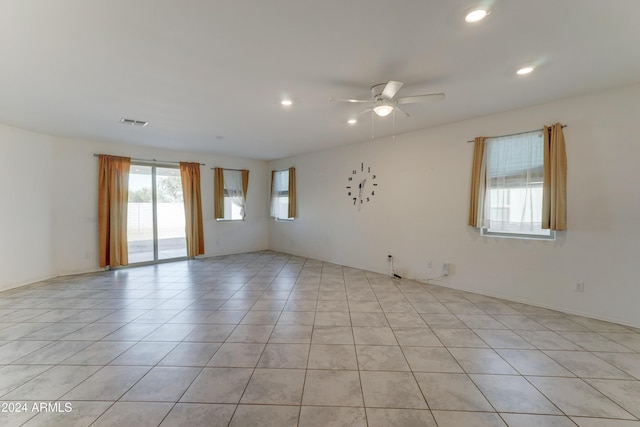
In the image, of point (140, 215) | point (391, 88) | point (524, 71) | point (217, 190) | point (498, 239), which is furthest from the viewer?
point (217, 190)

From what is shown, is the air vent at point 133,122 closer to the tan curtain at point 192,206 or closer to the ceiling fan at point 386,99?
the tan curtain at point 192,206

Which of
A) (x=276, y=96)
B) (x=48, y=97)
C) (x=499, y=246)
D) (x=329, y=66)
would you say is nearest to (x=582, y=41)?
(x=329, y=66)

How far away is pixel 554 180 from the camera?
3.29m

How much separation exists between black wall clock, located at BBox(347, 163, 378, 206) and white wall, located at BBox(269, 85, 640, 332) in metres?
0.15

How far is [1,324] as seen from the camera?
3.05m

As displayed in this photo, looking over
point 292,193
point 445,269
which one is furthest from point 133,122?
point 445,269

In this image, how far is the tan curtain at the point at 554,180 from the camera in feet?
10.7

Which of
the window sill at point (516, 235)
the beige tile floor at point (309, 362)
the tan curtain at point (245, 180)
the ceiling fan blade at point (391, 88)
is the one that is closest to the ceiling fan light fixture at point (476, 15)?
the ceiling fan blade at point (391, 88)

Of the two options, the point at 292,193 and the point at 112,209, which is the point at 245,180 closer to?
the point at 292,193

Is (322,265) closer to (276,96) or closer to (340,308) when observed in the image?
(340,308)

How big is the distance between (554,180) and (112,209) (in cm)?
761

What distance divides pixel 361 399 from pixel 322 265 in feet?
13.5

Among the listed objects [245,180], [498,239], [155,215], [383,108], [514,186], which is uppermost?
[383,108]

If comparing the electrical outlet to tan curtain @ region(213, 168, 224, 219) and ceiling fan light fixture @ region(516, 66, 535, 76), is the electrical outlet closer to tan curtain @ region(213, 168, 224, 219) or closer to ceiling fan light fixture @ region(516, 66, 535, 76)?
ceiling fan light fixture @ region(516, 66, 535, 76)
